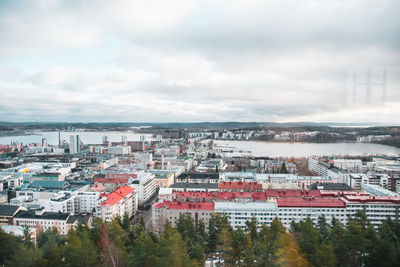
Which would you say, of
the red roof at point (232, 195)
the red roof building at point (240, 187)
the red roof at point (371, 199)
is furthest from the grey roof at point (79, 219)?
the red roof at point (371, 199)

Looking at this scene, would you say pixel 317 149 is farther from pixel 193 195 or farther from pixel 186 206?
pixel 186 206

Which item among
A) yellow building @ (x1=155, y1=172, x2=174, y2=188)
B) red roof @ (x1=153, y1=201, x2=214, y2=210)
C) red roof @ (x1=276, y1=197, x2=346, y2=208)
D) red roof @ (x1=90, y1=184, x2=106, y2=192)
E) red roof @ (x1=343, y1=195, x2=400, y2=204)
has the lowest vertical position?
yellow building @ (x1=155, y1=172, x2=174, y2=188)

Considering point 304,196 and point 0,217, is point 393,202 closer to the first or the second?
point 304,196

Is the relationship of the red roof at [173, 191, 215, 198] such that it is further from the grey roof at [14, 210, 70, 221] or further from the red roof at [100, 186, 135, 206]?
the grey roof at [14, 210, 70, 221]

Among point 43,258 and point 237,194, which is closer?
point 43,258

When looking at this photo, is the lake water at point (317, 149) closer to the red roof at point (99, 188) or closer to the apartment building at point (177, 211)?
the red roof at point (99, 188)

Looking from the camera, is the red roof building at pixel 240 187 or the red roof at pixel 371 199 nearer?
the red roof at pixel 371 199

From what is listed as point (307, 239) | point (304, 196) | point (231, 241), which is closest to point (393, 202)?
point (304, 196)

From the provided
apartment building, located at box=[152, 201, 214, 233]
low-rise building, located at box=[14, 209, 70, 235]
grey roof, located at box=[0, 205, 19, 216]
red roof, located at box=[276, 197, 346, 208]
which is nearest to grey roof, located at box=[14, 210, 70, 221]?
low-rise building, located at box=[14, 209, 70, 235]

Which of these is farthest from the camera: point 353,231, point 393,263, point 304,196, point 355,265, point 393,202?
point 304,196

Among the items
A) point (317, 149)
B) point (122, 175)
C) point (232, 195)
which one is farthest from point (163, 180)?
point (317, 149)

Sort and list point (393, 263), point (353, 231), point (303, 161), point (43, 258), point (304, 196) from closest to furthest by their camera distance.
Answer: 1. point (393, 263)
2. point (43, 258)
3. point (353, 231)
4. point (304, 196)
5. point (303, 161)
